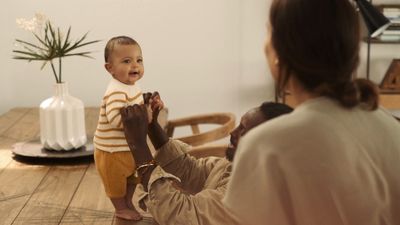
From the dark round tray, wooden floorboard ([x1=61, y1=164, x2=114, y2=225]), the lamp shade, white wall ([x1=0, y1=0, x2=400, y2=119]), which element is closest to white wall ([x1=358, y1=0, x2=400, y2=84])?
white wall ([x1=0, y1=0, x2=400, y2=119])

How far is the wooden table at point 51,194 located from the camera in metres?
1.76

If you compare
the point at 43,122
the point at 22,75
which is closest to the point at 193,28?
the point at 22,75

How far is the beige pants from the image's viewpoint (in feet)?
4.84

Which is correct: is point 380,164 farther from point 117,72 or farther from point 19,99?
point 19,99

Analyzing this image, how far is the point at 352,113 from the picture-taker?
1.04m

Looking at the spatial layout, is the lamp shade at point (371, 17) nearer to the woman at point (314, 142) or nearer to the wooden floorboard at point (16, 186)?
the woman at point (314, 142)

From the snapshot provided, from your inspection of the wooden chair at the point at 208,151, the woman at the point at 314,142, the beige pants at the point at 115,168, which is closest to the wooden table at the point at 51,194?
the beige pants at the point at 115,168

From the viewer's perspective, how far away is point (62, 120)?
2.29 m

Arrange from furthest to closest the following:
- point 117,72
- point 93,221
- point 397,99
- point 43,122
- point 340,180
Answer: point 397,99
point 43,122
point 93,221
point 117,72
point 340,180

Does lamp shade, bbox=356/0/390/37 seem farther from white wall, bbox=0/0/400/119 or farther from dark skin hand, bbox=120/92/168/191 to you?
white wall, bbox=0/0/400/119

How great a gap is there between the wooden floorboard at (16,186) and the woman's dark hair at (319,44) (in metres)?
1.06

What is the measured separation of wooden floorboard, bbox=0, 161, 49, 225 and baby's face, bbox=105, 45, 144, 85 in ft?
1.88

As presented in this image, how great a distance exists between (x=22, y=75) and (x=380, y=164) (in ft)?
10.9

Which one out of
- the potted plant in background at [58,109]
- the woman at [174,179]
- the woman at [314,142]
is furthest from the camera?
the potted plant in background at [58,109]
